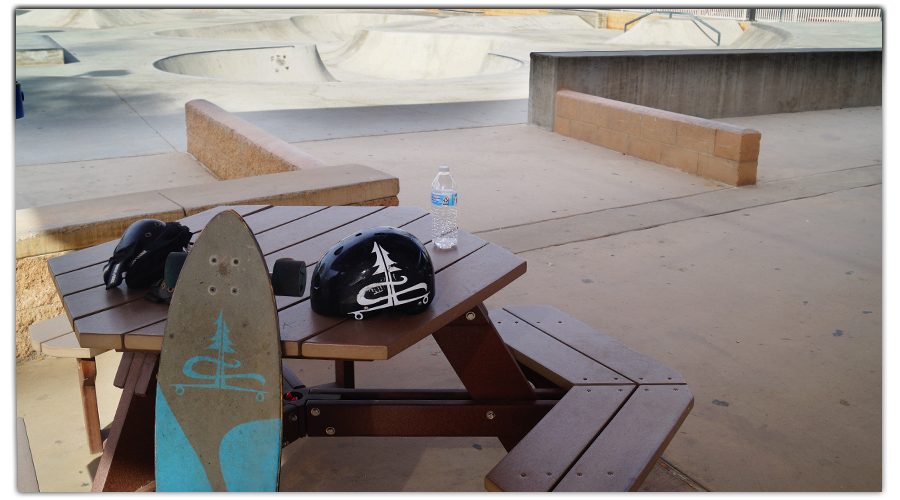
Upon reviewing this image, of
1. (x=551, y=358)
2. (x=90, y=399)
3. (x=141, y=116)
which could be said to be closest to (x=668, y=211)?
(x=551, y=358)

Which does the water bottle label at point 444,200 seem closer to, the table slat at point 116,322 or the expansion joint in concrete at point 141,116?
the table slat at point 116,322

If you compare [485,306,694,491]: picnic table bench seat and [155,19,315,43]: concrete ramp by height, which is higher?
[155,19,315,43]: concrete ramp

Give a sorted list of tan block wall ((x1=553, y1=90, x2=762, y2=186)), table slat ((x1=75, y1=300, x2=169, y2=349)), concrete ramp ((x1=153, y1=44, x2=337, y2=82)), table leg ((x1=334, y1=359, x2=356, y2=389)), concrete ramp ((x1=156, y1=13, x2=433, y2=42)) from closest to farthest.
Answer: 1. table slat ((x1=75, y1=300, x2=169, y2=349))
2. table leg ((x1=334, y1=359, x2=356, y2=389))
3. tan block wall ((x1=553, y1=90, x2=762, y2=186))
4. concrete ramp ((x1=153, y1=44, x2=337, y2=82))
5. concrete ramp ((x1=156, y1=13, x2=433, y2=42))

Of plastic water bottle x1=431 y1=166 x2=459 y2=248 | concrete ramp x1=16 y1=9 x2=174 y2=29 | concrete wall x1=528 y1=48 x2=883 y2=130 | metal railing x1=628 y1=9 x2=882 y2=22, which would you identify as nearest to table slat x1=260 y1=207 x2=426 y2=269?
plastic water bottle x1=431 y1=166 x2=459 y2=248

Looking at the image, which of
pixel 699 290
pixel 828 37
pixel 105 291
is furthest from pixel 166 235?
pixel 828 37

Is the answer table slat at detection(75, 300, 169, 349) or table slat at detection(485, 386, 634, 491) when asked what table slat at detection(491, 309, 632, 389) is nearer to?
table slat at detection(485, 386, 634, 491)

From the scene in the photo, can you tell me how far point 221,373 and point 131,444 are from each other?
2.40 feet

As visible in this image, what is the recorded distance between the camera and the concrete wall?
8578 mm

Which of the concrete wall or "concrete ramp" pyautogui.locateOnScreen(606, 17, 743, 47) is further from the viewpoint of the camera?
"concrete ramp" pyautogui.locateOnScreen(606, 17, 743, 47)

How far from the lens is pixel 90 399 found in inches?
99.5

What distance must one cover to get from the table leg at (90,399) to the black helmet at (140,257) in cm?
72

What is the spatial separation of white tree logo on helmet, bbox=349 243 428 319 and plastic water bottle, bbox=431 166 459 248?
538 millimetres

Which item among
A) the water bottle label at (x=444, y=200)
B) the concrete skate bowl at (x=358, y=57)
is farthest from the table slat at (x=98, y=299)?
the concrete skate bowl at (x=358, y=57)

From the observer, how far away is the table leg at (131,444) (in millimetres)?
2209
